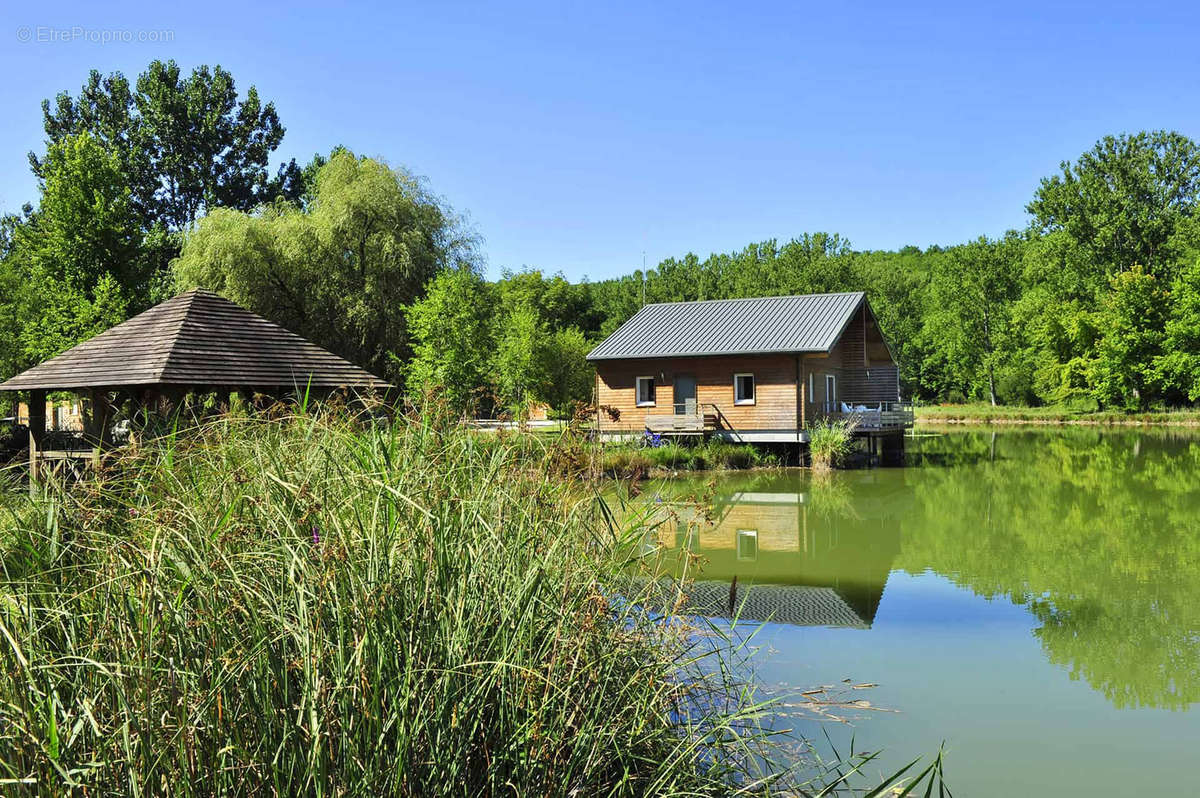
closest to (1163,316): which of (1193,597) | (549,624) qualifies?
(1193,597)

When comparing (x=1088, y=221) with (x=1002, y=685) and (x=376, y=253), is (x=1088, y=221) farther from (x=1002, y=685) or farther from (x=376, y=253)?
(x=1002, y=685)

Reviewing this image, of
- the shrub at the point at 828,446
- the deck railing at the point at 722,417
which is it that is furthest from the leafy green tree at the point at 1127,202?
the shrub at the point at 828,446

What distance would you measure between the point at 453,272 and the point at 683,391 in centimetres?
1060

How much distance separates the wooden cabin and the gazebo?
12440 millimetres

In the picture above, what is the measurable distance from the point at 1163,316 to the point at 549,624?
5216 cm

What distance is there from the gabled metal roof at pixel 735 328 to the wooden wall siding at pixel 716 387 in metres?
0.49

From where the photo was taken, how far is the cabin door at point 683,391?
27.7 meters

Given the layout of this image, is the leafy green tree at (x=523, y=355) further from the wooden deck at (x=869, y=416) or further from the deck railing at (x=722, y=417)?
the wooden deck at (x=869, y=416)

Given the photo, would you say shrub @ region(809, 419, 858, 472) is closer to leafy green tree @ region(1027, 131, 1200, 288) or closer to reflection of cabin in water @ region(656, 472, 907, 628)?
reflection of cabin in water @ region(656, 472, 907, 628)

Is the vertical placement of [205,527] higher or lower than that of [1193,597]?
higher

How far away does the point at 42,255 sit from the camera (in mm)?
25750

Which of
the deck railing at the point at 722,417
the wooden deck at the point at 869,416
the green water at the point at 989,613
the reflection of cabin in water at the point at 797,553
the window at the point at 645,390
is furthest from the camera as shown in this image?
the window at the point at 645,390

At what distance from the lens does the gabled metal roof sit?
2642cm

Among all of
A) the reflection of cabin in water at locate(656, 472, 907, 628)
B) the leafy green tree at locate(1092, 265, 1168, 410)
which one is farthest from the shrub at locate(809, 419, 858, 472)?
the leafy green tree at locate(1092, 265, 1168, 410)
